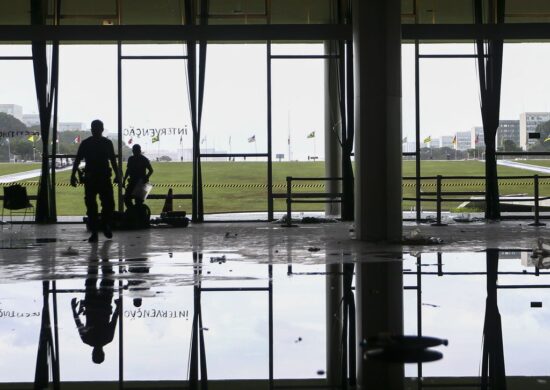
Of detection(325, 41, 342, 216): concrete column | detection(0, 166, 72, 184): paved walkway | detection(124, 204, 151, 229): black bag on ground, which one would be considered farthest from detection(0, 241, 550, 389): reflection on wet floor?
detection(325, 41, 342, 216): concrete column

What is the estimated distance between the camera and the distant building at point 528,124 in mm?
17391

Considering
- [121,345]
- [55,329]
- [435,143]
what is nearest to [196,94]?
[435,143]

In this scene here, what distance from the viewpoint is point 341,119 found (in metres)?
16.9

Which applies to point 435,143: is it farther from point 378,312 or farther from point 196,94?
point 378,312

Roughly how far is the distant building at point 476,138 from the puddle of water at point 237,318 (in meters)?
9.12

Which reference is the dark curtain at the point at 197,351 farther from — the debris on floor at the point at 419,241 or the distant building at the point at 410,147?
the distant building at the point at 410,147

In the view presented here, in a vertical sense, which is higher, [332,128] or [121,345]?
[332,128]

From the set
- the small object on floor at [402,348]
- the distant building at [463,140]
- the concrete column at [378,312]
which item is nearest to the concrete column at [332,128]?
the distant building at [463,140]

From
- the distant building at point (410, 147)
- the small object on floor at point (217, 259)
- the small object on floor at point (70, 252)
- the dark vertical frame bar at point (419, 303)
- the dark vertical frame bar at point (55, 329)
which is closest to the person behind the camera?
the dark vertical frame bar at point (419, 303)

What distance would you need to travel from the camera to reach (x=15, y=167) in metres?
17.4

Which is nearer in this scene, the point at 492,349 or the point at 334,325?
the point at 492,349

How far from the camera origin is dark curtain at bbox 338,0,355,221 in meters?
16.8

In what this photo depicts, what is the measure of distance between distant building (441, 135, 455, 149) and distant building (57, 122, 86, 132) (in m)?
7.40

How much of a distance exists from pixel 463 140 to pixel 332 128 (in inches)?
108
